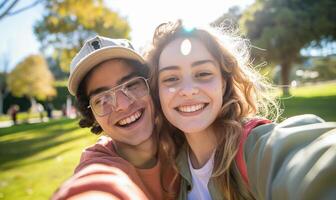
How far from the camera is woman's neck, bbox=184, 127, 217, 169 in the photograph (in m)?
2.64

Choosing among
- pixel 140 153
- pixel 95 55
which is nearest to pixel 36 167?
pixel 140 153

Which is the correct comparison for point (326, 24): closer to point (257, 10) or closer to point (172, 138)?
point (257, 10)

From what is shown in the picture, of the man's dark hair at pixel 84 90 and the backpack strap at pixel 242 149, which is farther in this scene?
the man's dark hair at pixel 84 90

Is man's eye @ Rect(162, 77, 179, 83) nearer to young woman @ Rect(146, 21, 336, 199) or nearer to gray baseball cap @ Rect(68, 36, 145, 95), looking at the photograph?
young woman @ Rect(146, 21, 336, 199)

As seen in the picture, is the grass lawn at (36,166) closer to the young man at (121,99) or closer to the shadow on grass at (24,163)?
the shadow on grass at (24,163)

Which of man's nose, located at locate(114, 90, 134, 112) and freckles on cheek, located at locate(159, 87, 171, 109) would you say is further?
man's nose, located at locate(114, 90, 134, 112)

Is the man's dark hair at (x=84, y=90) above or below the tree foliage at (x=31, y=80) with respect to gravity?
above

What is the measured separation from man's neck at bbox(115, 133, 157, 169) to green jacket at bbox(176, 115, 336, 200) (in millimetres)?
1194

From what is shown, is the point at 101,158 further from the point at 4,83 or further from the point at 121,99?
the point at 4,83

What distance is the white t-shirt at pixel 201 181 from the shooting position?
249 centimetres

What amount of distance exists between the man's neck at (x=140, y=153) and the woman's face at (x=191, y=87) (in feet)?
1.32

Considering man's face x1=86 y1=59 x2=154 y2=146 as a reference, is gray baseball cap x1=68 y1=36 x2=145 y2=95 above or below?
above

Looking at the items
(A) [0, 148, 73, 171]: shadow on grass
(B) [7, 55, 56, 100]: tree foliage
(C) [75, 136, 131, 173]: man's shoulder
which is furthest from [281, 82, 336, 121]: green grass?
(B) [7, 55, 56, 100]: tree foliage

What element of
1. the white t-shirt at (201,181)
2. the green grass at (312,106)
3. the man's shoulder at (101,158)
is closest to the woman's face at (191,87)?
the white t-shirt at (201,181)
